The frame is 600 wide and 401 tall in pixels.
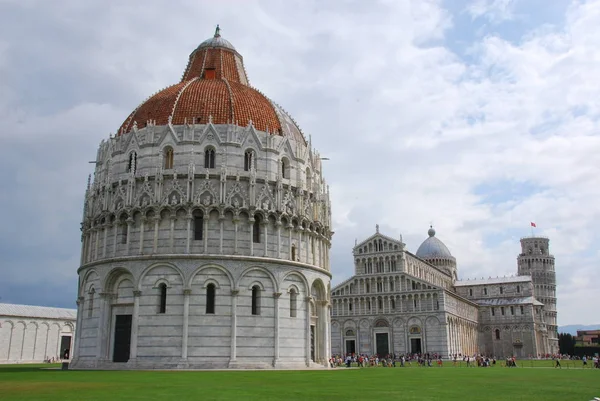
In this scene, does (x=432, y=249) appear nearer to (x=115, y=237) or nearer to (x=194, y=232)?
(x=194, y=232)

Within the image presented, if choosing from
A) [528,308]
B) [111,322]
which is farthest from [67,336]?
[528,308]

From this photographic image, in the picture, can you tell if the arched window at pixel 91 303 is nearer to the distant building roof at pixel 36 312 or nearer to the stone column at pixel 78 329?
the stone column at pixel 78 329

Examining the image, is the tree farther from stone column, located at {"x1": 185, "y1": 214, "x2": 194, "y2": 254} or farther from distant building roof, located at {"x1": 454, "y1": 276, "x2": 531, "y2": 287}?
stone column, located at {"x1": 185, "y1": 214, "x2": 194, "y2": 254}

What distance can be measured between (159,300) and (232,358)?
590 centimetres

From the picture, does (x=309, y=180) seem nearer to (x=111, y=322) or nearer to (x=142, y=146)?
(x=142, y=146)

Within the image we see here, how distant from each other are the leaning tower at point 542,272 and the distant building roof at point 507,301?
1407cm

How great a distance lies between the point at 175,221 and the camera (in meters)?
38.4

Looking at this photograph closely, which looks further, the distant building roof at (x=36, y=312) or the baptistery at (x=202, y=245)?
the distant building roof at (x=36, y=312)

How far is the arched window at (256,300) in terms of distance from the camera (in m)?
38.2

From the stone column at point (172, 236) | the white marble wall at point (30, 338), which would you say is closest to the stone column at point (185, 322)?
the stone column at point (172, 236)

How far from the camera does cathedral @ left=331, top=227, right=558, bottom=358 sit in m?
87.9

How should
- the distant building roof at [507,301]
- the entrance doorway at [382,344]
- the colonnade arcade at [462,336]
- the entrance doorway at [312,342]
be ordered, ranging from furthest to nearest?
the distant building roof at [507,301] → the entrance doorway at [382,344] → the colonnade arcade at [462,336] → the entrance doorway at [312,342]

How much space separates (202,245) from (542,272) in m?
108

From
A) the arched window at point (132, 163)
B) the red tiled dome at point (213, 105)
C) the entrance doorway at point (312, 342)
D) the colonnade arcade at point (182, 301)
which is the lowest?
the entrance doorway at point (312, 342)
